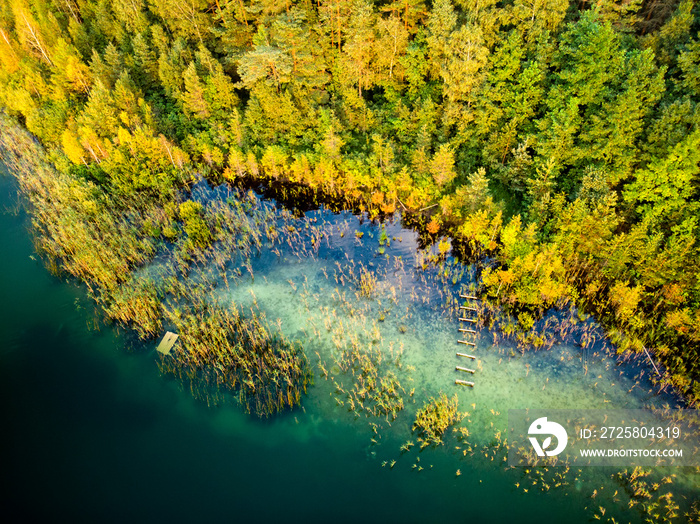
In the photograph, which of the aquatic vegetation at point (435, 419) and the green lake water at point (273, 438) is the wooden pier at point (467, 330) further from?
the aquatic vegetation at point (435, 419)

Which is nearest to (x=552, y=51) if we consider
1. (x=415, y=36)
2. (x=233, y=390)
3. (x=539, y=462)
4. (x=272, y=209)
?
(x=415, y=36)

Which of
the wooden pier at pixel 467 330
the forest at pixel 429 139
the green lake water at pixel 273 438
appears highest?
the forest at pixel 429 139

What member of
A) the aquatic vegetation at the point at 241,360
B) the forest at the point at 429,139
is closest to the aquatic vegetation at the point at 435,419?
the aquatic vegetation at the point at 241,360

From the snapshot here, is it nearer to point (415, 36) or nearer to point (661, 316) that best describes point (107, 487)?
point (661, 316)

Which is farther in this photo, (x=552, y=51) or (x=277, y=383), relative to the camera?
(x=552, y=51)

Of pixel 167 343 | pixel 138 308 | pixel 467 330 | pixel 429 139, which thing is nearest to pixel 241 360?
pixel 167 343

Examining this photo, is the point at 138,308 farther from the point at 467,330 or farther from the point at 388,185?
the point at 467,330

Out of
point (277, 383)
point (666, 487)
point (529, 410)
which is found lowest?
point (277, 383)
